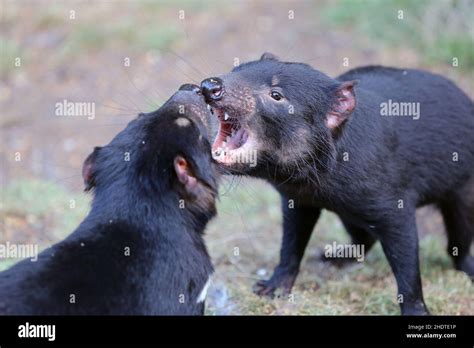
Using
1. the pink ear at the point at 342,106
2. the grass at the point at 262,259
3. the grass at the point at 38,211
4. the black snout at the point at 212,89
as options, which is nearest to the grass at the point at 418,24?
the grass at the point at 262,259

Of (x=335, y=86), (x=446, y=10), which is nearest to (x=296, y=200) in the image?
(x=335, y=86)

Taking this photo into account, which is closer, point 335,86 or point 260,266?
point 335,86

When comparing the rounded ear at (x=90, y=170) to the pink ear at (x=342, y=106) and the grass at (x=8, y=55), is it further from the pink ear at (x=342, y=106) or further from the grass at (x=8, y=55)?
the grass at (x=8, y=55)

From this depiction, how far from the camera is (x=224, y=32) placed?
30.6ft

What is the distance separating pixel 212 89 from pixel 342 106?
74 cm

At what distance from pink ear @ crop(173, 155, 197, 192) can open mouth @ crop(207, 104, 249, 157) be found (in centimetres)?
56

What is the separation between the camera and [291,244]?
17.3 ft

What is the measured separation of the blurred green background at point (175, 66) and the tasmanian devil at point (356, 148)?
26.2 inches

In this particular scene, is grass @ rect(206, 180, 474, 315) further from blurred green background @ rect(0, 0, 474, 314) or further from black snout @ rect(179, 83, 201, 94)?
black snout @ rect(179, 83, 201, 94)

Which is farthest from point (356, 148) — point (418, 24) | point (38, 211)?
point (418, 24)

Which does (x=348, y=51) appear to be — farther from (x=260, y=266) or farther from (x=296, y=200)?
(x=296, y=200)

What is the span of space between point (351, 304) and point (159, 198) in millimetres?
1869

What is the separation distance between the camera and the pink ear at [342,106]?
14.7ft
